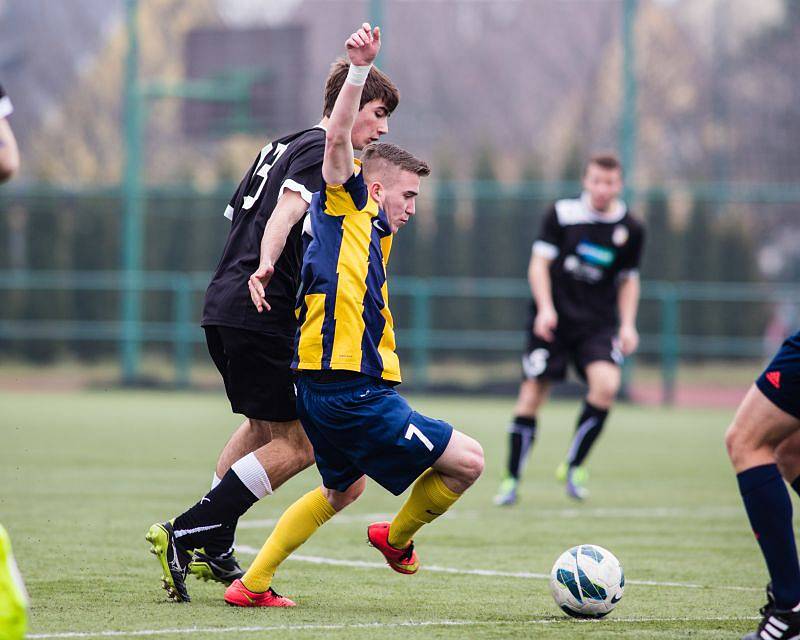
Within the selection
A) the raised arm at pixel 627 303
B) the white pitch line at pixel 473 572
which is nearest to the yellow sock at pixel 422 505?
the white pitch line at pixel 473 572

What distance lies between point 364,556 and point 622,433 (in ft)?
29.8

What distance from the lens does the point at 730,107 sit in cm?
2648

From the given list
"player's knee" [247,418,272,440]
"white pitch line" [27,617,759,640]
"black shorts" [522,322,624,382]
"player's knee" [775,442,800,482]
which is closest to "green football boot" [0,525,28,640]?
"white pitch line" [27,617,759,640]

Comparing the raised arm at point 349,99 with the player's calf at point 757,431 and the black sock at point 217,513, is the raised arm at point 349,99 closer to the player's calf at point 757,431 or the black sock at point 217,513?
the black sock at point 217,513

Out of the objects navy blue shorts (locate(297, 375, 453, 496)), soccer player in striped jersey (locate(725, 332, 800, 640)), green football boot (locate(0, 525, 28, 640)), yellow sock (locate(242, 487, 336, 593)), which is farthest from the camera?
yellow sock (locate(242, 487, 336, 593))

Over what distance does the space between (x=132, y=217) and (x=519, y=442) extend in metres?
15.2

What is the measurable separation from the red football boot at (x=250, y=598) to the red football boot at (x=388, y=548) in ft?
1.18

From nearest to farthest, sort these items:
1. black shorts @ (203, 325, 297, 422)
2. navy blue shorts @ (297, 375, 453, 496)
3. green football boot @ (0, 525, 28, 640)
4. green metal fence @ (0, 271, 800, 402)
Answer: green football boot @ (0, 525, 28, 640) → navy blue shorts @ (297, 375, 453, 496) → black shorts @ (203, 325, 297, 422) → green metal fence @ (0, 271, 800, 402)

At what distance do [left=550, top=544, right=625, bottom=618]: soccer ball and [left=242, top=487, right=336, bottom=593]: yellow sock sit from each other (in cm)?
82

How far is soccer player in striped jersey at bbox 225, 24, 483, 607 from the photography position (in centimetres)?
443

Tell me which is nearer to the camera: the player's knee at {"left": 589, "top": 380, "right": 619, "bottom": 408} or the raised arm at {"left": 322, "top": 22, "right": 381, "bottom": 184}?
the raised arm at {"left": 322, "top": 22, "right": 381, "bottom": 184}

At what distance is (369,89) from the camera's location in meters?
4.72

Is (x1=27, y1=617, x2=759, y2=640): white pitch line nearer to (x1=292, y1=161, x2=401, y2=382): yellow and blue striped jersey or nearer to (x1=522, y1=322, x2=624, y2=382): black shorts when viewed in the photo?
(x1=292, y1=161, x2=401, y2=382): yellow and blue striped jersey

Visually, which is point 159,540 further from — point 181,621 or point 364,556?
point 364,556
